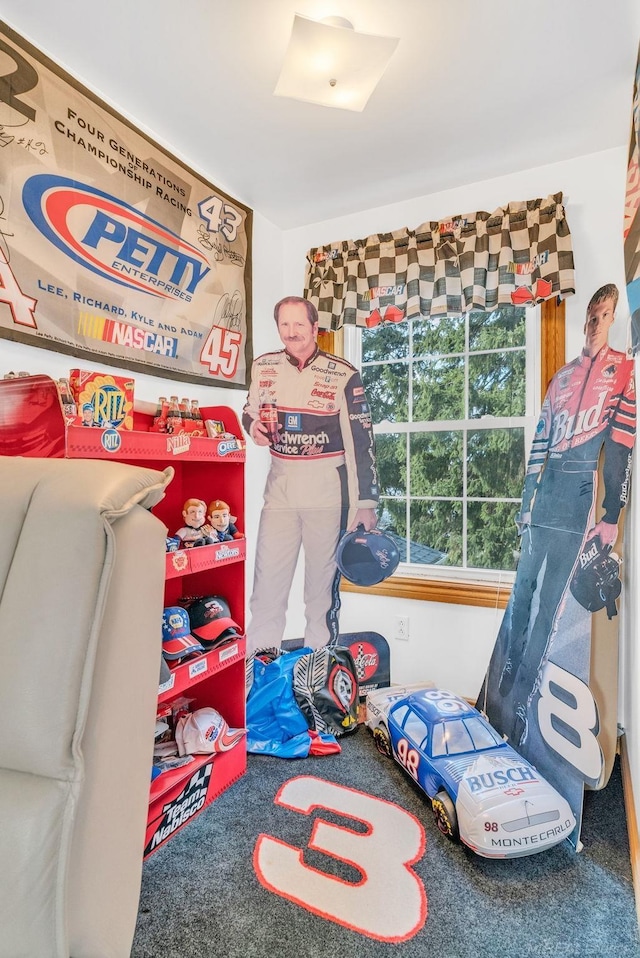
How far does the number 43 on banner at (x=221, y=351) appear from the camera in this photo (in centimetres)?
241

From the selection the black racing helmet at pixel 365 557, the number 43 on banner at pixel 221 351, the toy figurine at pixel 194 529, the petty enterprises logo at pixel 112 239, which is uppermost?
the petty enterprises logo at pixel 112 239

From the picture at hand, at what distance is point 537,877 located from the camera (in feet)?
5.00

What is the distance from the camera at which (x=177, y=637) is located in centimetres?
183

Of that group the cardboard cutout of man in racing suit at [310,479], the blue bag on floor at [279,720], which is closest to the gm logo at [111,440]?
the cardboard cutout of man in racing suit at [310,479]

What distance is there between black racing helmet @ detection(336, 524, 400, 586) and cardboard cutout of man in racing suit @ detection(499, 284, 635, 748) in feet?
1.97

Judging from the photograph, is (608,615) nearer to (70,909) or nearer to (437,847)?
(437,847)

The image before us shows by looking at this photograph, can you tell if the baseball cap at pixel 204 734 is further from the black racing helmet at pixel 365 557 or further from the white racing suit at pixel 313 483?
the black racing helmet at pixel 365 557

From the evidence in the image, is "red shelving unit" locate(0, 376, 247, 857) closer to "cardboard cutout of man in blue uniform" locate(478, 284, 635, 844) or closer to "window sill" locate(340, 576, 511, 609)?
"window sill" locate(340, 576, 511, 609)

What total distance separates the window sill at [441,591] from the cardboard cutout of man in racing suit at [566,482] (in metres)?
0.24

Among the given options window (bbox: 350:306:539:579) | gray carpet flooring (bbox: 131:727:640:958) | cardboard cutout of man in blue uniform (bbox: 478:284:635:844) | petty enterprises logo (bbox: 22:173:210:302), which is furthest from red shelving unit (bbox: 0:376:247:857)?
cardboard cutout of man in blue uniform (bbox: 478:284:635:844)

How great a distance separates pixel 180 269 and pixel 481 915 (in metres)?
2.45

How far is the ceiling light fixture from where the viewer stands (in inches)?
60.0

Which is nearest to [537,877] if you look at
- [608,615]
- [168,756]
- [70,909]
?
[608,615]

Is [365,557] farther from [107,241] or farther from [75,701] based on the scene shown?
[75,701]
